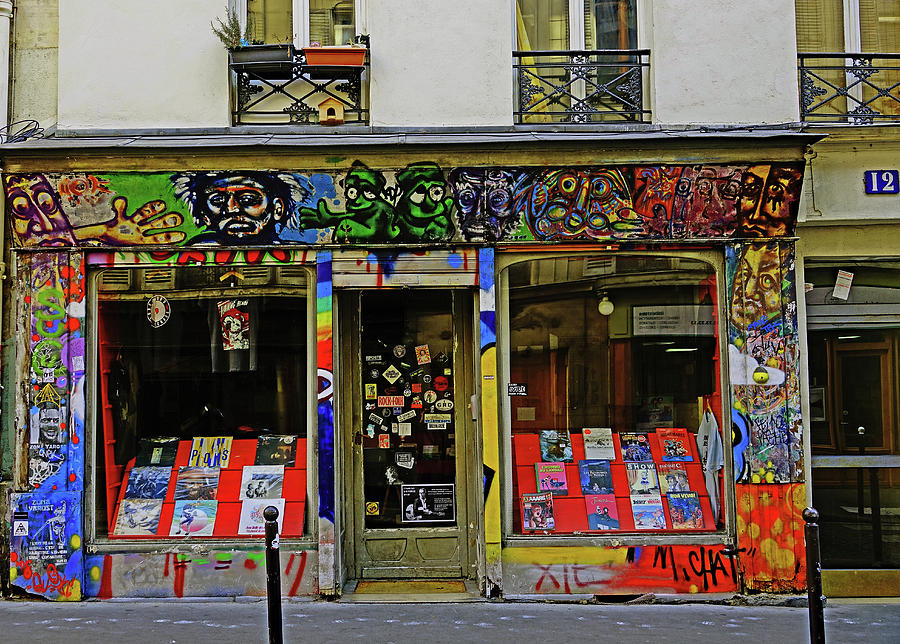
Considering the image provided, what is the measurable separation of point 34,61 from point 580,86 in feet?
16.3

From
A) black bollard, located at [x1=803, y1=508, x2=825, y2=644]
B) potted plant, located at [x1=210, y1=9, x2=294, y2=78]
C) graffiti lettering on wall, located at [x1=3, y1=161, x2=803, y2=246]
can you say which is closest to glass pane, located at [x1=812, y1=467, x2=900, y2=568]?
graffiti lettering on wall, located at [x1=3, y1=161, x2=803, y2=246]

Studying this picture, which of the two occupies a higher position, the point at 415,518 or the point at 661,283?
the point at 661,283

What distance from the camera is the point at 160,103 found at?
8.60 m

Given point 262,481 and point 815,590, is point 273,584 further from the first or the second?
point 815,590

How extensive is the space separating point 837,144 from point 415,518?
5044mm

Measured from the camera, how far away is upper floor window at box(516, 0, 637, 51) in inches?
355

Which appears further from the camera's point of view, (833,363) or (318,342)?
(833,363)

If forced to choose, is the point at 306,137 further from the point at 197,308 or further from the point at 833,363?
the point at 833,363

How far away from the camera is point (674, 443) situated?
8.93 m

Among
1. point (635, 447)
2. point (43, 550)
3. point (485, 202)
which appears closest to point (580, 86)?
point (485, 202)

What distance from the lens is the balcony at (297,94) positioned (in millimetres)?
8586

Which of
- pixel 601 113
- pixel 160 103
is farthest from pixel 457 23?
pixel 160 103

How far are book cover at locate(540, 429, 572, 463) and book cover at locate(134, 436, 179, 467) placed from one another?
331cm

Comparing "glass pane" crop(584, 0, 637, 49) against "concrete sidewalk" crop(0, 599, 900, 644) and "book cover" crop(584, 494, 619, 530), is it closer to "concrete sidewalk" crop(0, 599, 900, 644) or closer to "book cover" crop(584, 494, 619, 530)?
"book cover" crop(584, 494, 619, 530)
